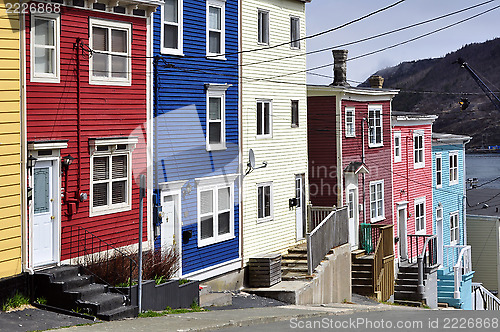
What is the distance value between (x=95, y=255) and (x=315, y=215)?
13.7 metres

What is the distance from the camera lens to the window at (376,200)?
3619cm

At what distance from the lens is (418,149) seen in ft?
133

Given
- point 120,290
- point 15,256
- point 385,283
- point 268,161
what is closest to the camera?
point 15,256

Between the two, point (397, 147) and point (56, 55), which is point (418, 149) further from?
point (56, 55)

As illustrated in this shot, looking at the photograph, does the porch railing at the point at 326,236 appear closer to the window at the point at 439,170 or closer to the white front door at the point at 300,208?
the white front door at the point at 300,208

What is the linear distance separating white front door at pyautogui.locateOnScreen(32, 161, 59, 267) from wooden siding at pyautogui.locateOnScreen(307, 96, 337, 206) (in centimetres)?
1757

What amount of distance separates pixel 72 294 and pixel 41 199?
89.7 inches

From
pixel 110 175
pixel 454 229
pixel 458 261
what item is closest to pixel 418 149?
pixel 458 261

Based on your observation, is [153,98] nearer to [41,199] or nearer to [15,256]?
[41,199]

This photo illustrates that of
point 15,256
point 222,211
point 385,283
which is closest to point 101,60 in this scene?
point 15,256

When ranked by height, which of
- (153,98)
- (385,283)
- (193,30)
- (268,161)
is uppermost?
(193,30)

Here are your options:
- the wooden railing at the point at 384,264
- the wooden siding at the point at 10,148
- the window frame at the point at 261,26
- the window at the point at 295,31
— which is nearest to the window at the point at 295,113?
the window at the point at 295,31

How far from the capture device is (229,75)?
24.5m

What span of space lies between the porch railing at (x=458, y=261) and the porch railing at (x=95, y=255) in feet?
80.3
